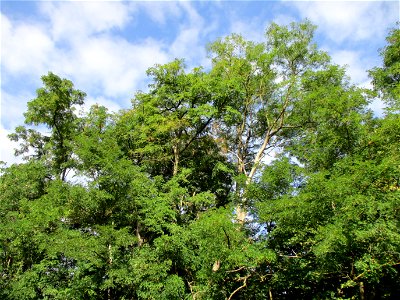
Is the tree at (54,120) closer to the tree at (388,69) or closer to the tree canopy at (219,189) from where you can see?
the tree canopy at (219,189)

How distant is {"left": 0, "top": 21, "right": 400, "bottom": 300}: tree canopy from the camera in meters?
11.5

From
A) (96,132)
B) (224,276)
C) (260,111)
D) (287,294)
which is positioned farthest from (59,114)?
(287,294)

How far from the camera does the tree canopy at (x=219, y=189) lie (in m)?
11.5

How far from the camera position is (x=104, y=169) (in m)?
16.8

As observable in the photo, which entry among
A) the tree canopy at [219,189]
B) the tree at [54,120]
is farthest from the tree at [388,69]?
the tree at [54,120]

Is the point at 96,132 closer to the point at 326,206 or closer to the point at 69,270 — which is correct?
the point at 69,270

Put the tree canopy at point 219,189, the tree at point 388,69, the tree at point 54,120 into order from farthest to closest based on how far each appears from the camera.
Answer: the tree at point 54,120, the tree at point 388,69, the tree canopy at point 219,189

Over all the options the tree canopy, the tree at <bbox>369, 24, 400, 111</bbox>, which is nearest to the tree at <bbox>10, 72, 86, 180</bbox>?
the tree canopy

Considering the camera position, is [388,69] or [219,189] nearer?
[388,69]

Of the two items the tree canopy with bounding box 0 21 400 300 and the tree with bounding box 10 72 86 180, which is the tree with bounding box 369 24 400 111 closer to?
the tree canopy with bounding box 0 21 400 300

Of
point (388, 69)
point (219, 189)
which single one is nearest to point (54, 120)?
point (219, 189)

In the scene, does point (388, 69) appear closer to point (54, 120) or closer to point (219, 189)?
point (219, 189)

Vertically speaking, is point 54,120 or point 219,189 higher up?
point 54,120

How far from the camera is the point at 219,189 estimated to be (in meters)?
20.4
